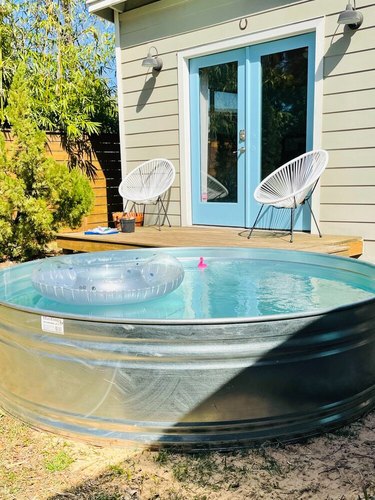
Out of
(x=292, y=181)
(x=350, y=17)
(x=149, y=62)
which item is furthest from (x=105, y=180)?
(x=350, y=17)

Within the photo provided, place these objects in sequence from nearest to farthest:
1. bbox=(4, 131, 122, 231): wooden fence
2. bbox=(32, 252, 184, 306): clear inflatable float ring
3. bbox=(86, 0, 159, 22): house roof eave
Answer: bbox=(32, 252, 184, 306): clear inflatable float ring, bbox=(86, 0, 159, 22): house roof eave, bbox=(4, 131, 122, 231): wooden fence

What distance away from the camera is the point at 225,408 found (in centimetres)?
176

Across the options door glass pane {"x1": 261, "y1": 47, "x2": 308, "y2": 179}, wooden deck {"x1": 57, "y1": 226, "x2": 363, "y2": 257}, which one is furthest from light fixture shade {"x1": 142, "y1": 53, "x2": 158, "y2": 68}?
wooden deck {"x1": 57, "y1": 226, "x2": 363, "y2": 257}

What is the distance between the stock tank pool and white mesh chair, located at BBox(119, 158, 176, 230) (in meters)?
3.79

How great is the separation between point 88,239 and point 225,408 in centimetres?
357

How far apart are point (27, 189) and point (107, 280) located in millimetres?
2713

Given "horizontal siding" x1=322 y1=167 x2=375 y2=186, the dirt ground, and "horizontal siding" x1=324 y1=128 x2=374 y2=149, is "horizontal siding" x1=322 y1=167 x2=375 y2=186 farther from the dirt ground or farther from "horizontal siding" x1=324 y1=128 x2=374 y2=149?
the dirt ground

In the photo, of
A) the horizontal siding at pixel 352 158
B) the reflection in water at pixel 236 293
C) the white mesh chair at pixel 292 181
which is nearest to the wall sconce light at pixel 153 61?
the white mesh chair at pixel 292 181

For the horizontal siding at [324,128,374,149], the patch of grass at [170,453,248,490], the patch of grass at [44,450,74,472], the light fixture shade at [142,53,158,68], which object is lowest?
the patch of grass at [44,450,74,472]

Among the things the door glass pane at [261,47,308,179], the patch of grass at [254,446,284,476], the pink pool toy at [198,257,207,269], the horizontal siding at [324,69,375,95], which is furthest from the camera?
the door glass pane at [261,47,308,179]

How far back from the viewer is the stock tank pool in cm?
174

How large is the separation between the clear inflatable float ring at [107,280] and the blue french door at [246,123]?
2285 millimetres

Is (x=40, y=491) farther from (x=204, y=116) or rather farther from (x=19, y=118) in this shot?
(x=204, y=116)

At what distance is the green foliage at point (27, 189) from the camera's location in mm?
4727
